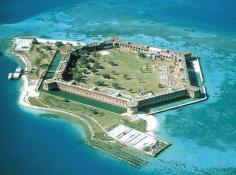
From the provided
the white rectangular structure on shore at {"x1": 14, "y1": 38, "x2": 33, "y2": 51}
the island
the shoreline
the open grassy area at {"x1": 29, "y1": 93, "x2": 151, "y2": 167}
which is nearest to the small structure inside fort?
the island

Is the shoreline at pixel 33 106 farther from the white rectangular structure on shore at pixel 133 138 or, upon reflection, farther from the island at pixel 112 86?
the white rectangular structure on shore at pixel 133 138

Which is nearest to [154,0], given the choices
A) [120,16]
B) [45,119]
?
[120,16]

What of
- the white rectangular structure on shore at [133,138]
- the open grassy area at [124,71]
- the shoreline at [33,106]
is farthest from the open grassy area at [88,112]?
the open grassy area at [124,71]

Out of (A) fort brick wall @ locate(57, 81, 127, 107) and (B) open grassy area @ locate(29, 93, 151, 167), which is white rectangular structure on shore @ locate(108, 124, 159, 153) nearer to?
(B) open grassy area @ locate(29, 93, 151, 167)

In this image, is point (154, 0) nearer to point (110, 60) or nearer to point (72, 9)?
point (72, 9)

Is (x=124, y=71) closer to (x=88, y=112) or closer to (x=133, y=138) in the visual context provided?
(x=88, y=112)

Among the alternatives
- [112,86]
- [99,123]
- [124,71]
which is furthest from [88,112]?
[124,71]

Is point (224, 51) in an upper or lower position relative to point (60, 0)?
lower
